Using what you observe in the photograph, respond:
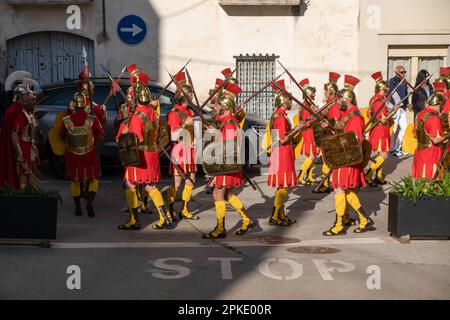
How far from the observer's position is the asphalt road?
816 centimetres

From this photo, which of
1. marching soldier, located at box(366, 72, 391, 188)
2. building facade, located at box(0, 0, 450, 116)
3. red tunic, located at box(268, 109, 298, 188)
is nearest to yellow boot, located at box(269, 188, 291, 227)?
red tunic, located at box(268, 109, 298, 188)

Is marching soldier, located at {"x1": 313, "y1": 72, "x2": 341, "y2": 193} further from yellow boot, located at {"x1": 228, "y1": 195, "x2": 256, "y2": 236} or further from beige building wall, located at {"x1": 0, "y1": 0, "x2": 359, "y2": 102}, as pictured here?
beige building wall, located at {"x1": 0, "y1": 0, "x2": 359, "y2": 102}

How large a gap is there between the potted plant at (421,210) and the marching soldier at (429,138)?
1.16 meters

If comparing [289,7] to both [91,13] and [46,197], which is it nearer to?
[91,13]

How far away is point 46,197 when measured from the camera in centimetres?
986

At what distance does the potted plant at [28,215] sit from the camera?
32.4ft

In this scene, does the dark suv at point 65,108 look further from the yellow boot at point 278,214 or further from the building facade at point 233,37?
the building facade at point 233,37

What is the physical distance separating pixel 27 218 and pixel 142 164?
71.7 inches

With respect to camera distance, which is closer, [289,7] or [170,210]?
[170,210]

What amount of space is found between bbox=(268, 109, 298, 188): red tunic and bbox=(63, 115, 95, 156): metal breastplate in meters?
2.50

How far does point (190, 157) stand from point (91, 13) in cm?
987
